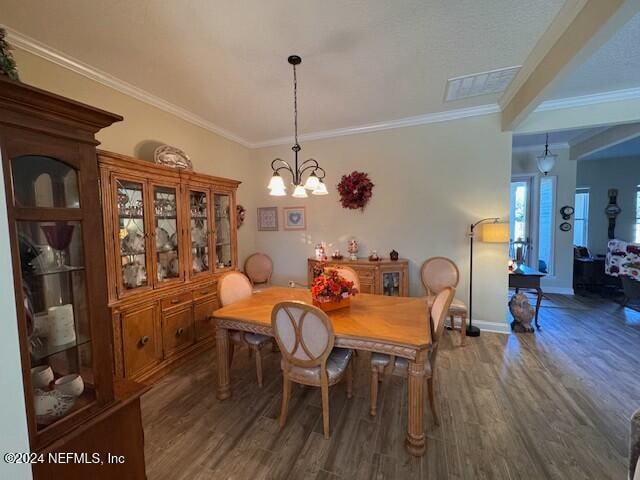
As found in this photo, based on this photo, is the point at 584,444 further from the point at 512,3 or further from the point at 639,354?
the point at 512,3

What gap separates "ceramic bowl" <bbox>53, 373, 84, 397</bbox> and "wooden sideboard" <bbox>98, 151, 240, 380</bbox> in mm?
1241

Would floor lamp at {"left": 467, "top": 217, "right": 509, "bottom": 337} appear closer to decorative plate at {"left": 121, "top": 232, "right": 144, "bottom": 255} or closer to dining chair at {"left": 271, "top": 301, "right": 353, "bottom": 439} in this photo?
dining chair at {"left": 271, "top": 301, "right": 353, "bottom": 439}

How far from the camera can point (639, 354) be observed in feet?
9.20

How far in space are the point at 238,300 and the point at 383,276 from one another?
186cm

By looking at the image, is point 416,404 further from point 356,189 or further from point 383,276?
point 356,189

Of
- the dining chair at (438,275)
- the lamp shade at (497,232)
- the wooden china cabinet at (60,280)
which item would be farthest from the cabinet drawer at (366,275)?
the wooden china cabinet at (60,280)

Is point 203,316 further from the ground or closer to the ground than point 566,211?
closer to the ground

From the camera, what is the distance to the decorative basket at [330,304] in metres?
2.15

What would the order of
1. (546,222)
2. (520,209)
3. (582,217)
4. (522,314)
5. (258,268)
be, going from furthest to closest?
(582,217) < (520,209) < (546,222) < (258,268) < (522,314)

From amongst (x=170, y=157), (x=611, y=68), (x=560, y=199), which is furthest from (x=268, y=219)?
(x=560, y=199)

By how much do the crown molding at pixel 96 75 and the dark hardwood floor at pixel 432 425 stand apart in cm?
277

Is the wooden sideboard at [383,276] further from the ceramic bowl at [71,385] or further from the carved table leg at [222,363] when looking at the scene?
the ceramic bowl at [71,385]

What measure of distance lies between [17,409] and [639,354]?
15.6 ft

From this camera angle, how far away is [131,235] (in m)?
2.44
